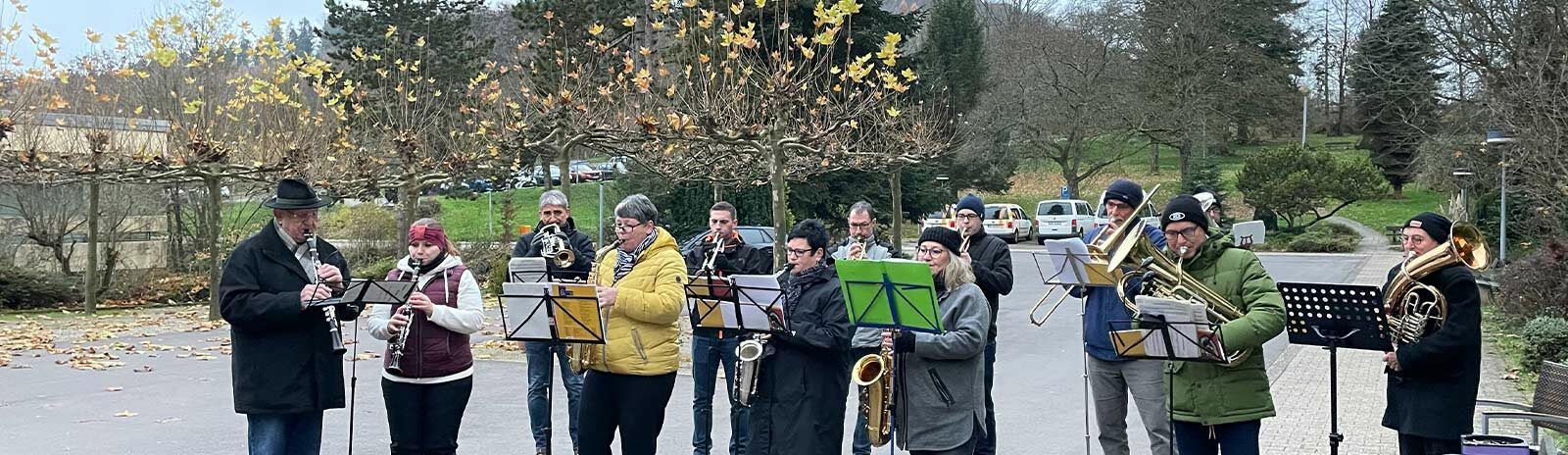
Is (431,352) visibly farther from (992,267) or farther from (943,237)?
(992,267)

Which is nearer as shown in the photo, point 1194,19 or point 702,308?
point 702,308

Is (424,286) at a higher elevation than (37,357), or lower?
higher

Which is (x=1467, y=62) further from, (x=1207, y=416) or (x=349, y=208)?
(x=349, y=208)

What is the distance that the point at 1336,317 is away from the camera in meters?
5.74

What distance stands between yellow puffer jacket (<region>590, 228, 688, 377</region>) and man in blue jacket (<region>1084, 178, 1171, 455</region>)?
7.56 feet

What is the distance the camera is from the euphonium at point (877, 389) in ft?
19.5

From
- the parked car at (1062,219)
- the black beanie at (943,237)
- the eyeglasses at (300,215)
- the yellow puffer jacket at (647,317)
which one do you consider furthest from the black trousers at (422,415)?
the parked car at (1062,219)

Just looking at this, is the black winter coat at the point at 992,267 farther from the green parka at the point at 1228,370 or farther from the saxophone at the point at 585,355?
the saxophone at the point at 585,355

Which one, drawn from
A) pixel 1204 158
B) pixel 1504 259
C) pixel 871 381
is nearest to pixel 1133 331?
pixel 871 381

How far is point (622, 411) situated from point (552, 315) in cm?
66

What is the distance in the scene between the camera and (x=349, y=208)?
3288 centimetres

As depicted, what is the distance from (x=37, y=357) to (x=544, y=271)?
9.67 metres

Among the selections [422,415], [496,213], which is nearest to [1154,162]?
[496,213]

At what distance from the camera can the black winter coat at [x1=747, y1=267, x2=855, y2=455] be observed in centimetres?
597
